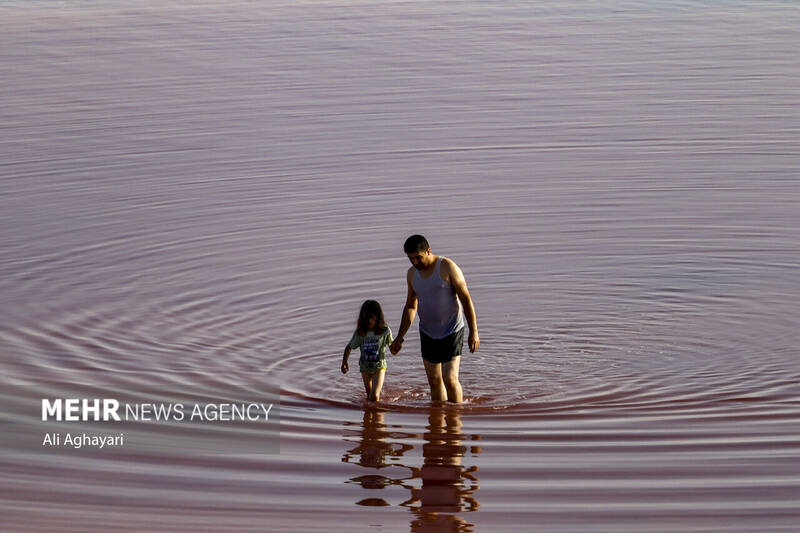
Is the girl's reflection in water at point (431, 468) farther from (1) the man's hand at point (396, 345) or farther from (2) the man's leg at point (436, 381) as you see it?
(1) the man's hand at point (396, 345)

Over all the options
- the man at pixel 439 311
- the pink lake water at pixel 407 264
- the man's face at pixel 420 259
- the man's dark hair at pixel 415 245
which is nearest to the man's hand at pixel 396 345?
the man at pixel 439 311

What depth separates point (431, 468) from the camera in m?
9.98

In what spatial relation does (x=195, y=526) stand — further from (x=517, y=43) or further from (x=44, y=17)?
(x=44, y=17)

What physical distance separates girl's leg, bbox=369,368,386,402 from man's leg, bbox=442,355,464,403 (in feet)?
1.82

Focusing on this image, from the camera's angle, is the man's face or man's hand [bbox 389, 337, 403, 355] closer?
the man's face

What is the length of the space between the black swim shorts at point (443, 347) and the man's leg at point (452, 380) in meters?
0.07

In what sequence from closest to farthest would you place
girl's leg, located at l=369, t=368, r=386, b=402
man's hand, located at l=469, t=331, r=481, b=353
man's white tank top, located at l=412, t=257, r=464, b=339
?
man's white tank top, located at l=412, t=257, r=464, b=339 < man's hand, located at l=469, t=331, r=481, b=353 < girl's leg, located at l=369, t=368, r=386, b=402

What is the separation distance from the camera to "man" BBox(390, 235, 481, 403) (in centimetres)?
1094

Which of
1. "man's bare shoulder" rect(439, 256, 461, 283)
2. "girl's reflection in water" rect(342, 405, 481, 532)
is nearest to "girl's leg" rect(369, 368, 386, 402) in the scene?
"girl's reflection in water" rect(342, 405, 481, 532)

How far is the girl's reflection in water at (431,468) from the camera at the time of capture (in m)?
8.98

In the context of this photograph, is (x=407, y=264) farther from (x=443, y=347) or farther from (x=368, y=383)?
(x=443, y=347)

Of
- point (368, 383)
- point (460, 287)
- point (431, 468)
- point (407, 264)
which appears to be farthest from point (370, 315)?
point (407, 264)

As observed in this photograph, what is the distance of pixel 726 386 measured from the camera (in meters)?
12.1

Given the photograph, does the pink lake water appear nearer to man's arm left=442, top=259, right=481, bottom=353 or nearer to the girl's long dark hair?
the girl's long dark hair
